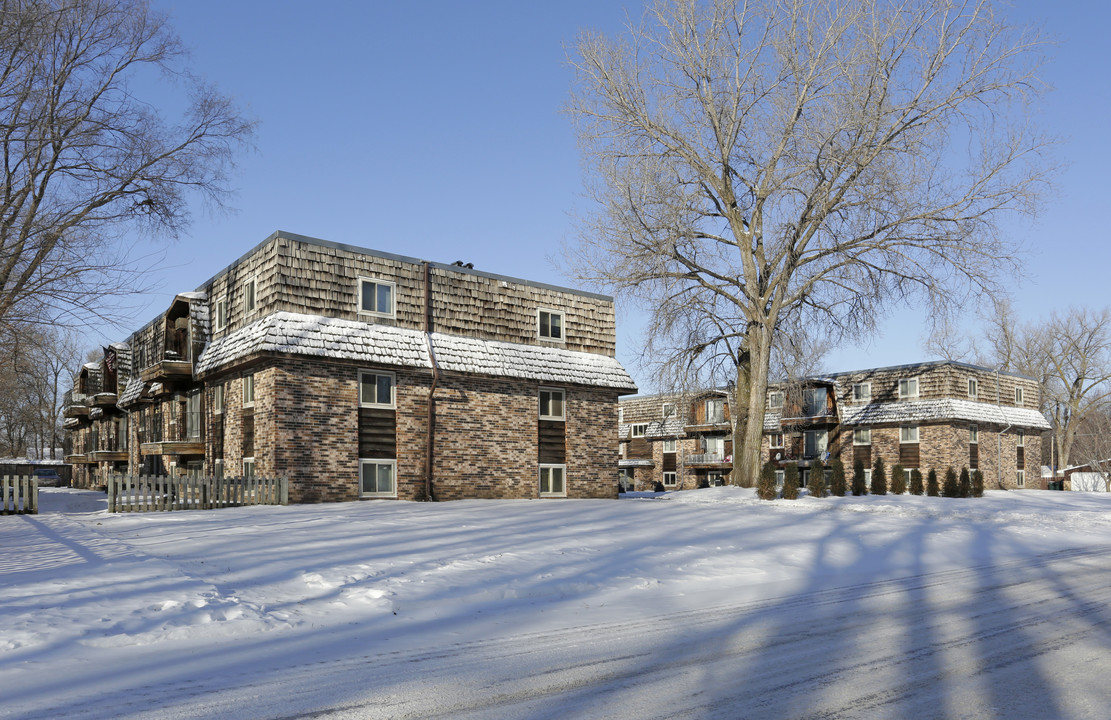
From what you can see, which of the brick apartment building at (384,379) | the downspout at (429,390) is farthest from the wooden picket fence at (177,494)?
the downspout at (429,390)

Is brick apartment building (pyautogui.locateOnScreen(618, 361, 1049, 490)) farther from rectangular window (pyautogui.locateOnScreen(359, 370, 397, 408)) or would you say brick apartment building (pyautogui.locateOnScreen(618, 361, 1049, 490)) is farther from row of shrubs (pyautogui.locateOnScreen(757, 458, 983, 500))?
rectangular window (pyautogui.locateOnScreen(359, 370, 397, 408))

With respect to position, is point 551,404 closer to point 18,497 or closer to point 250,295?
point 250,295

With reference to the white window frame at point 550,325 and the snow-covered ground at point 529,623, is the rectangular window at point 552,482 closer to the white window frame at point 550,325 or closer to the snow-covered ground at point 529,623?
the white window frame at point 550,325

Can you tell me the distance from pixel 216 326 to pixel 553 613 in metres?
21.8

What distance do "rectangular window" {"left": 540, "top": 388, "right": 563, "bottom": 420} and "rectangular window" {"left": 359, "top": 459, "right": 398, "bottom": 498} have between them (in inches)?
241

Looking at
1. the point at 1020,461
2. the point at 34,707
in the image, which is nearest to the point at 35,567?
the point at 34,707

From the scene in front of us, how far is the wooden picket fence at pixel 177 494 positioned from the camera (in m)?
20.4

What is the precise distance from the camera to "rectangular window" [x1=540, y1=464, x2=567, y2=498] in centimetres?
2981

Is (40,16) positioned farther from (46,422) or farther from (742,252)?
(46,422)

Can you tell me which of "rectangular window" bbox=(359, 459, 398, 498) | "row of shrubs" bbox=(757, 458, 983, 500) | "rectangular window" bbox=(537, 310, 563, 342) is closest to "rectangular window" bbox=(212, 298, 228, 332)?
"rectangular window" bbox=(359, 459, 398, 498)

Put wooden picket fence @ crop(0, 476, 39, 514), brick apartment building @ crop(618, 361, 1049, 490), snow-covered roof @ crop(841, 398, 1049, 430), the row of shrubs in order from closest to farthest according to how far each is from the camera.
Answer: wooden picket fence @ crop(0, 476, 39, 514)
the row of shrubs
snow-covered roof @ crop(841, 398, 1049, 430)
brick apartment building @ crop(618, 361, 1049, 490)

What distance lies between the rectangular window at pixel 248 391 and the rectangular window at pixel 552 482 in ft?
32.7

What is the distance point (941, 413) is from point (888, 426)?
3.77 m

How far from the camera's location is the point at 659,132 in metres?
31.7
